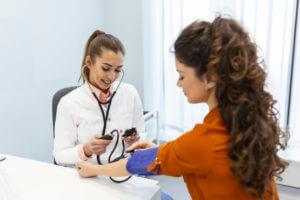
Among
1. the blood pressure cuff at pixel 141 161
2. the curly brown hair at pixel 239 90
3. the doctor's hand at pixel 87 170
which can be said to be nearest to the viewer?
the curly brown hair at pixel 239 90

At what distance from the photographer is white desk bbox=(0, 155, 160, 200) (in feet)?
2.68

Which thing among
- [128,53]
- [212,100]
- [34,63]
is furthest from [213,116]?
[128,53]

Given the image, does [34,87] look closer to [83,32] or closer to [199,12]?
[83,32]

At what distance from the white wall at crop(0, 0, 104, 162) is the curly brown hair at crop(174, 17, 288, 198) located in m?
1.45

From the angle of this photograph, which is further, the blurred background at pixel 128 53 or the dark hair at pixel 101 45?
the blurred background at pixel 128 53

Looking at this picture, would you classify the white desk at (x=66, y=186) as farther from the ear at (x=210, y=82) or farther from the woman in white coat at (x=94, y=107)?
the ear at (x=210, y=82)

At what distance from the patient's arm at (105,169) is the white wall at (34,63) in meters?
1.08

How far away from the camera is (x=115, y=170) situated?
847 mm

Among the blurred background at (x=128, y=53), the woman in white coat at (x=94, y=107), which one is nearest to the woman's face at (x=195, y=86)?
the woman in white coat at (x=94, y=107)

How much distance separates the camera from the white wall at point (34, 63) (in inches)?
67.0

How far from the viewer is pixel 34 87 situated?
1.90 metres

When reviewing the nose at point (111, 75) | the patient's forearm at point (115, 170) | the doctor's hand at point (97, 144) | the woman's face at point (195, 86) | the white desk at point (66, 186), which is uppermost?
the woman's face at point (195, 86)

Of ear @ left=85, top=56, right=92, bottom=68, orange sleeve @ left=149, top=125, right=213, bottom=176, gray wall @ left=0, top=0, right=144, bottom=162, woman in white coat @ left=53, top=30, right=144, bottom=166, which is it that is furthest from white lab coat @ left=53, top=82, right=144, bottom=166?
gray wall @ left=0, top=0, right=144, bottom=162

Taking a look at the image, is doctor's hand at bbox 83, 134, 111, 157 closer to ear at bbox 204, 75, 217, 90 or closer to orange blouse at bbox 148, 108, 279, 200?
orange blouse at bbox 148, 108, 279, 200
